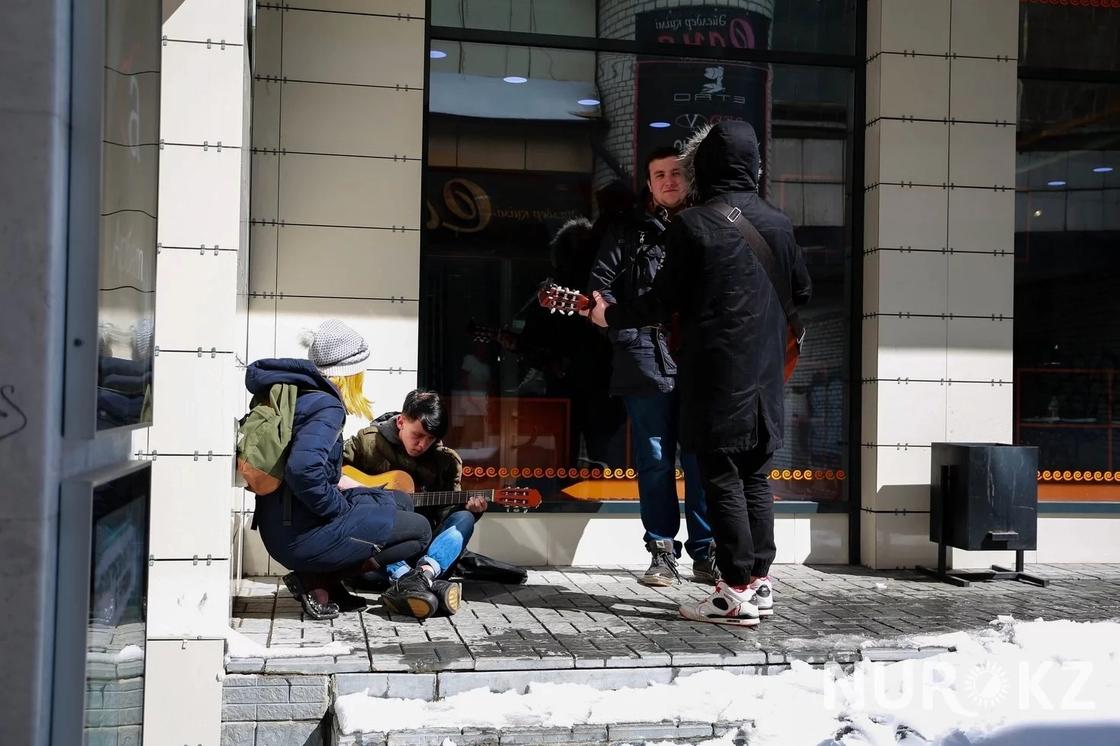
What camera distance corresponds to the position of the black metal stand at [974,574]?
22.2 ft

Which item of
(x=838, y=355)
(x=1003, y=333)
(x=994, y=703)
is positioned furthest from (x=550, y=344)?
(x=994, y=703)

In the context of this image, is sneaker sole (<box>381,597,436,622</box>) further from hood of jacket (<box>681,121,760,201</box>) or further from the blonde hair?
hood of jacket (<box>681,121,760,201</box>)

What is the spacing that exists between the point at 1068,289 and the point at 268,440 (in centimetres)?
541

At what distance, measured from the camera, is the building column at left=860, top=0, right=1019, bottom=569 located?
7273mm

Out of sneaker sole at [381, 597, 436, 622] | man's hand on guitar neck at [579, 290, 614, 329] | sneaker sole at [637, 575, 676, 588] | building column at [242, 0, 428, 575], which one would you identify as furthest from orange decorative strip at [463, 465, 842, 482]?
sneaker sole at [381, 597, 436, 622]

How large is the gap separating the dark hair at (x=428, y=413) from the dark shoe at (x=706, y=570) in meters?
1.70

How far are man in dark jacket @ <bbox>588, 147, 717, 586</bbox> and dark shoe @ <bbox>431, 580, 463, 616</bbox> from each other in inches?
54.6

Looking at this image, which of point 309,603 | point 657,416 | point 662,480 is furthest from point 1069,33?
point 309,603

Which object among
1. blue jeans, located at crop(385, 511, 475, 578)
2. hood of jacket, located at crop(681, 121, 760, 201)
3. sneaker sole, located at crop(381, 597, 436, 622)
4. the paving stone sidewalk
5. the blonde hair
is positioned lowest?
the paving stone sidewalk

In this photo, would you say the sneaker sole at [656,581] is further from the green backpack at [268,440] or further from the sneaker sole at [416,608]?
the green backpack at [268,440]

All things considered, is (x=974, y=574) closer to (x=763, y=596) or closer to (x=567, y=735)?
(x=763, y=596)

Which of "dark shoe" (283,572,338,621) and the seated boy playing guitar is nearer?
"dark shoe" (283,572,338,621)

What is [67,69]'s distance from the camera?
1968 millimetres

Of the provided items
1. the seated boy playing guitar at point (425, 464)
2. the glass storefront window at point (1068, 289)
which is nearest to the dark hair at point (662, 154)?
the seated boy playing guitar at point (425, 464)
